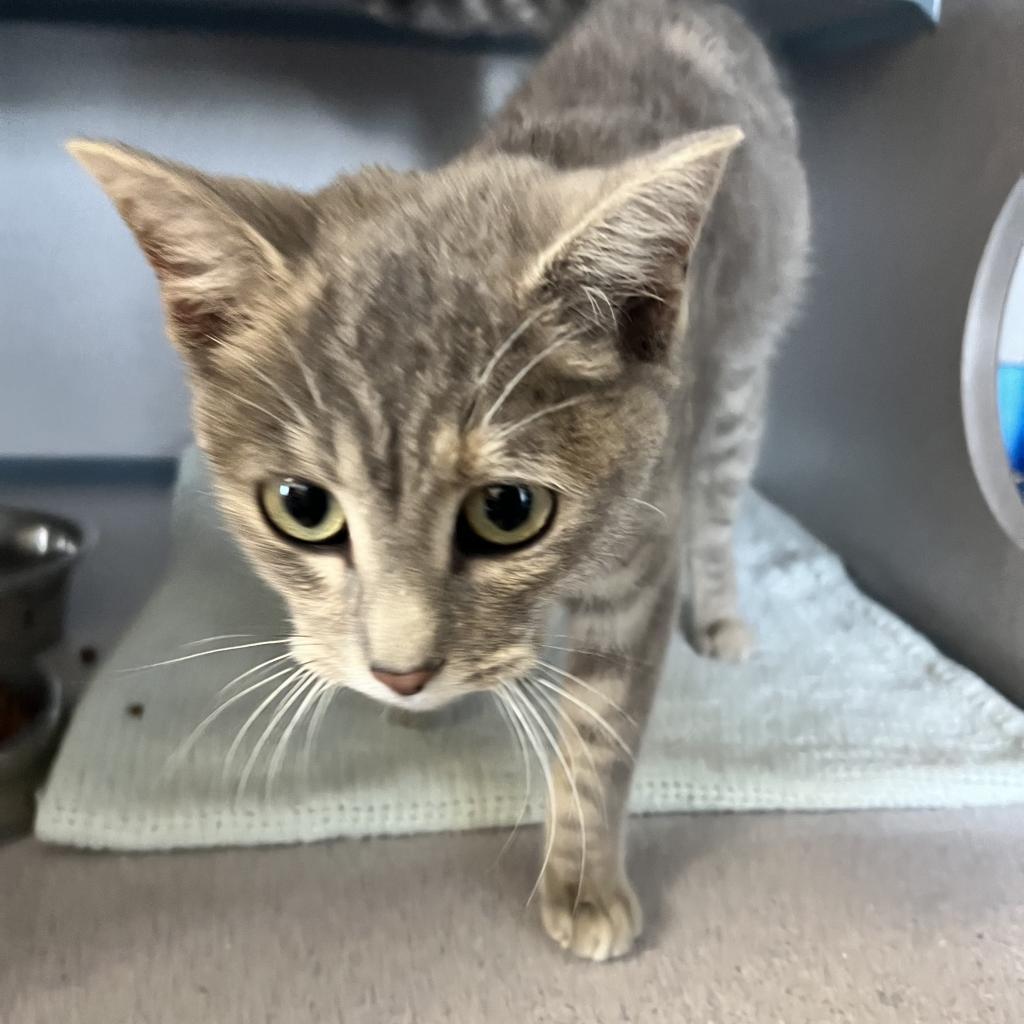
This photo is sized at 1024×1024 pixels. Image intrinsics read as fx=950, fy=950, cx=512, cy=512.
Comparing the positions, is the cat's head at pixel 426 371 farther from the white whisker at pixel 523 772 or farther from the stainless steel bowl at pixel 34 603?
the stainless steel bowl at pixel 34 603

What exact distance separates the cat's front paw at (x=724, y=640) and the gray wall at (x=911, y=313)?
291mm

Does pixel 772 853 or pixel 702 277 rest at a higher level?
pixel 702 277

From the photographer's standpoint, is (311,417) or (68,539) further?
(68,539)

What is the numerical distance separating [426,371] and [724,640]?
79 centimetres

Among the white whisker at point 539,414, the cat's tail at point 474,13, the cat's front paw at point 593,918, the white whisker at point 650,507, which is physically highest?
the cat's tail at point 474,13

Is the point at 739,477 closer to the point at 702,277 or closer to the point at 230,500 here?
the point at 702,277

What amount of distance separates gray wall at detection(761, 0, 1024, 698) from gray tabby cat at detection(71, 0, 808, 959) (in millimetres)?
635

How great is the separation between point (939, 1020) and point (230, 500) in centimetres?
70

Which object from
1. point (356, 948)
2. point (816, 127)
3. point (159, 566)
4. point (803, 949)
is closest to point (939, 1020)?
point (803, 949)

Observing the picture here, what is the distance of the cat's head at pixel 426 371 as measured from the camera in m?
0.62

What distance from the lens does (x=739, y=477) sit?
4.58 feet

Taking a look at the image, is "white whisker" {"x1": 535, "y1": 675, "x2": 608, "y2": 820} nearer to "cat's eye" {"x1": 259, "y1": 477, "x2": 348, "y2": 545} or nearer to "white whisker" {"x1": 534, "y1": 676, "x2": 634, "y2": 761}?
"white whisker" {"x1": 534, "y1": 676, "x2": 634, "y2": 761}

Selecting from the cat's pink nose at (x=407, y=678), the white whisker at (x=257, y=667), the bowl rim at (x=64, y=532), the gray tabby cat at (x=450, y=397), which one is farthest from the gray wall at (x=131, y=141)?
the cat's pink nose at (x=407, y=678)

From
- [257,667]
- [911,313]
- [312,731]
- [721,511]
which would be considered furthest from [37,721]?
[911,313]
